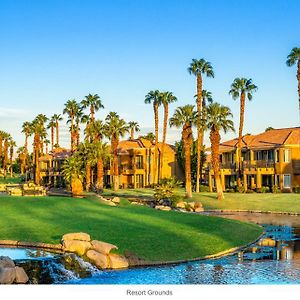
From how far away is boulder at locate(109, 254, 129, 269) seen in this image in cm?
1419

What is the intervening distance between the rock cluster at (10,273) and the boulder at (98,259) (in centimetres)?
282

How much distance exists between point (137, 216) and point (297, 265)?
9.89m

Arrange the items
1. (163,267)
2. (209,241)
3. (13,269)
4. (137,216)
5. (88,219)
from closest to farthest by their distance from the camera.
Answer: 1. (13,269)
2. (163,267)
3. (209,241)
4. (88,219)
5. (137,216)

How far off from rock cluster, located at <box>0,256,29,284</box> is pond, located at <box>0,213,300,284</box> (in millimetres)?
457

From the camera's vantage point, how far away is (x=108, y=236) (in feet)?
57.6

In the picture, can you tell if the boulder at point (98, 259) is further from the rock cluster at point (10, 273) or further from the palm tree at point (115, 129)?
the palm tree at point (115, 129)

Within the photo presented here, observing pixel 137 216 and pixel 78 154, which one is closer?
pixel 137 216

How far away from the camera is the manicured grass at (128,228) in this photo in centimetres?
1659

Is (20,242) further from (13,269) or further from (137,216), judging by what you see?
(137,216)

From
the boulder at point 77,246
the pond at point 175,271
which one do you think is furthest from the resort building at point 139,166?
the boulder at point 77,246

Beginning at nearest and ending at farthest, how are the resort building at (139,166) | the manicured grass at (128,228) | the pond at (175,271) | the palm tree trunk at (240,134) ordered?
the pond at (175,271) → the manicured grass at (128,228) → the palm tree trunk at (240,134) → the resort building at (139,166)

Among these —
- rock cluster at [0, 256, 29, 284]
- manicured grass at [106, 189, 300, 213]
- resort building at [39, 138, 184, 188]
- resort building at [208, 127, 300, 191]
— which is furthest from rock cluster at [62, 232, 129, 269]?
resort building at [39, 138, 184, 188]

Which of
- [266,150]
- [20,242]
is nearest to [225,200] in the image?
[266,150]

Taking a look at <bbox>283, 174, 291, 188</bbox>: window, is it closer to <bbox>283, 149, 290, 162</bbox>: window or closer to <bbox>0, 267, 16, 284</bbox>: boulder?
<bbox>283, 149, 290, 162</bbox>: window
